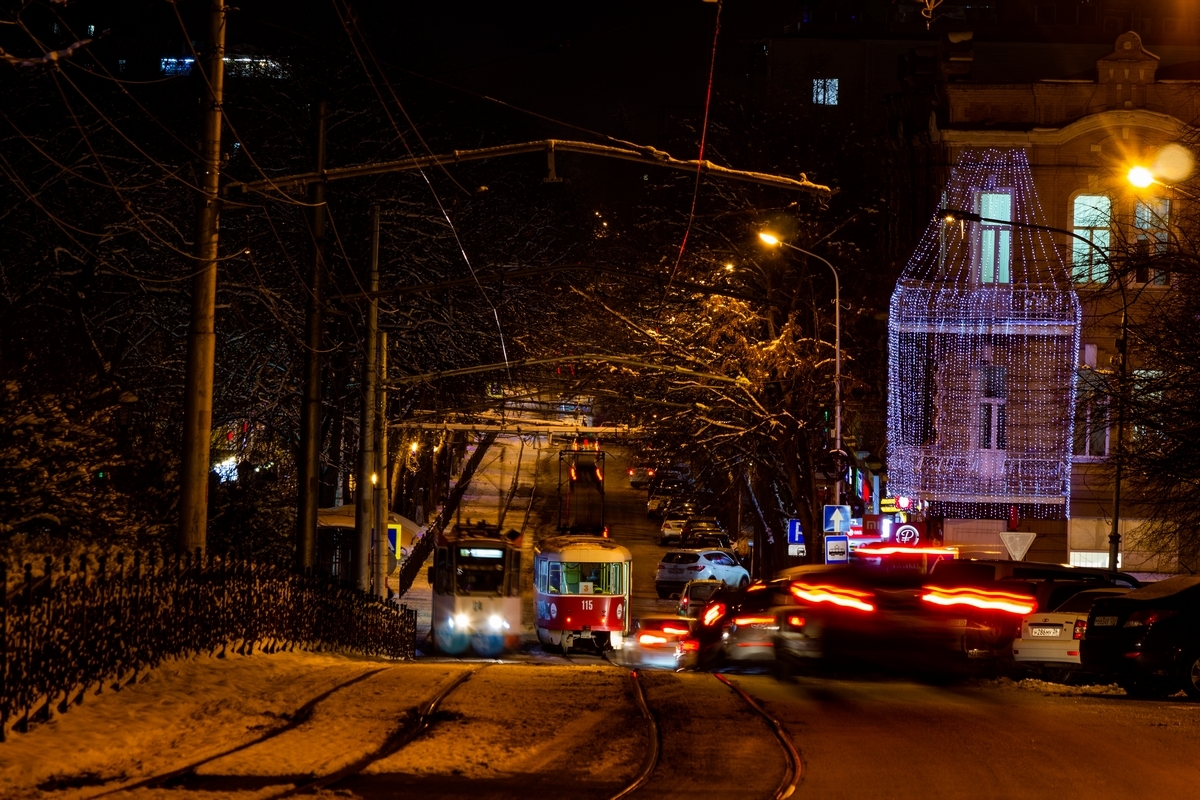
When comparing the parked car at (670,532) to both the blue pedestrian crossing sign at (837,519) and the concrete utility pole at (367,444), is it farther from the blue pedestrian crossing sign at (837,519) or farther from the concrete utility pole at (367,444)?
the concrete utility pole at (367,444)

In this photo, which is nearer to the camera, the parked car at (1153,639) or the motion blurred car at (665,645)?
the parked car at (1153,639)

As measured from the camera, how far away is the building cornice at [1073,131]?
3521 centimetres

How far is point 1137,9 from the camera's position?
67.8m

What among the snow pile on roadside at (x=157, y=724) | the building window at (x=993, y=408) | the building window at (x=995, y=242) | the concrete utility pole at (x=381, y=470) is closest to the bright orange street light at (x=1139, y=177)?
the building window at (x=993, y=408)

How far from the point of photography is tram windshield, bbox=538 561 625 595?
37.2 meters

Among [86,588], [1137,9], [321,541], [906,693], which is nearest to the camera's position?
[86,588]

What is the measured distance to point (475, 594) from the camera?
114 feet

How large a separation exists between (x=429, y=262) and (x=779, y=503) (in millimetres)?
14051

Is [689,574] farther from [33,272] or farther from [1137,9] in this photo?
[1137,9]

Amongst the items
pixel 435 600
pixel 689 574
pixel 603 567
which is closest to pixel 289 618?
pixel 435 600

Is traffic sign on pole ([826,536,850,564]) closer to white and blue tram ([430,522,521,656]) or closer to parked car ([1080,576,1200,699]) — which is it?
white and blue tram ([430,522,521,656])

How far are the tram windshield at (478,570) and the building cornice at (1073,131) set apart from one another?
1631 cm

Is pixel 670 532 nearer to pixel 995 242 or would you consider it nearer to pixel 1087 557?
pixel 1087 557

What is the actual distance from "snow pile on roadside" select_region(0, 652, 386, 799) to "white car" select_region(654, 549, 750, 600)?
33709 mm
